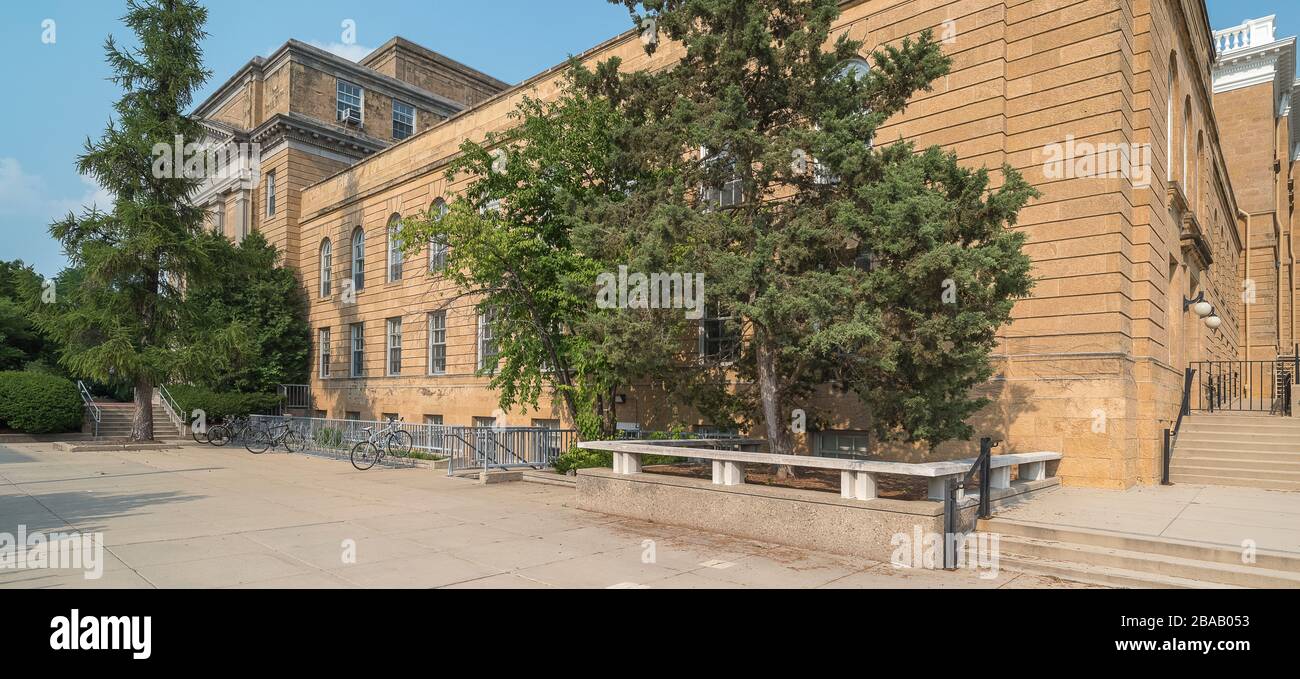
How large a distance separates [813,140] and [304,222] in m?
30.9

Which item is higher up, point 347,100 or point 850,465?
point 347,100

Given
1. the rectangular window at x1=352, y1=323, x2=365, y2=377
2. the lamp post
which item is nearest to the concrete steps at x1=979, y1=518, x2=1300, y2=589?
the lamp post

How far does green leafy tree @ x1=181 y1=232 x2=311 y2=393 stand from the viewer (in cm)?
3053

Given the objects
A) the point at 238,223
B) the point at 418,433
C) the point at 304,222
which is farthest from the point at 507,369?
the point at 238,223

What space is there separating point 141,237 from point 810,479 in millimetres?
23001

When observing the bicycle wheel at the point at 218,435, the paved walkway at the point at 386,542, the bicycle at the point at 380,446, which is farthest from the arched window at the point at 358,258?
the paved walkway at the point at 386,542

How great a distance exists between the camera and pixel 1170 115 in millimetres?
17438

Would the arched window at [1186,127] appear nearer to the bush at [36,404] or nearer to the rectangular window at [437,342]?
the rectangular window at [437,342]

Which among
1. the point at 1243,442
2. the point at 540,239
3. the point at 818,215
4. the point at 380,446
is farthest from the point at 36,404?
the point at 1243,442

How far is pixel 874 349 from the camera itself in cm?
1036

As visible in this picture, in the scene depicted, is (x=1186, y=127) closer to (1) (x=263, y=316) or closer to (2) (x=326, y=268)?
(2) (x=326, y=268)

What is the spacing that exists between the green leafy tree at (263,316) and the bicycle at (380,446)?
11250 millimetres

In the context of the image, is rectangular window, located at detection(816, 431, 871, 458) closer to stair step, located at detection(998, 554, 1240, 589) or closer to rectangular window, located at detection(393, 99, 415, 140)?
stair step, located at detection(998, 554, 1240, 589)

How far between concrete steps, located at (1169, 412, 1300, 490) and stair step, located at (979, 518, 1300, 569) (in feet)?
23.2
